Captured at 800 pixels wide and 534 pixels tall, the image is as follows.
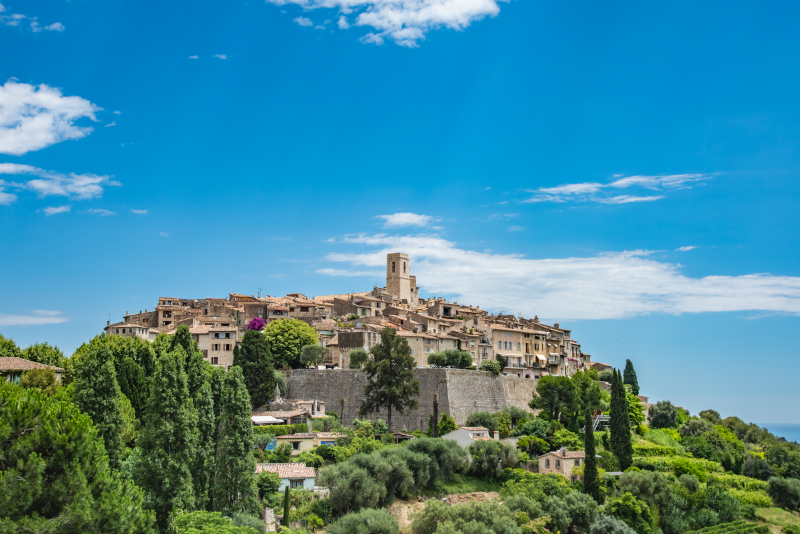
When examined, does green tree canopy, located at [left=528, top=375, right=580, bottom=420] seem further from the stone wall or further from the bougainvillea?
the bougainvillea

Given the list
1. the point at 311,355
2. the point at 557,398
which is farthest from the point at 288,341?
the point at 557,398

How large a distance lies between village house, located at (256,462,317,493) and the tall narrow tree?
10.9 m

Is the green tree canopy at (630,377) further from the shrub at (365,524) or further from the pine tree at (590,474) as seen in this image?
the shrub at (365,524)

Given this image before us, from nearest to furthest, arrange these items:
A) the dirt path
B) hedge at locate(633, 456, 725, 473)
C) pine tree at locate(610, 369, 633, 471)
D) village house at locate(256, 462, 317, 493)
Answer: village house at locate(256, 462, 317, 493) → the dirt path → hedge at locate(633, 456, 725, 473) → pine tree at locate(610, 369, 633, 471)

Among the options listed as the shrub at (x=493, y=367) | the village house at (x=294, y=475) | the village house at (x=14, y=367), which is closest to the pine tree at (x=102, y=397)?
the village house at (x=294, y=475)

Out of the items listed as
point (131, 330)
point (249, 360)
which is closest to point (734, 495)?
point (249, 360)

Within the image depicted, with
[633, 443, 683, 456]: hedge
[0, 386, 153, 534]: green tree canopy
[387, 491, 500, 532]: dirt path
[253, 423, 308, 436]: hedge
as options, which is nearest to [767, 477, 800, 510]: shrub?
[633, 443, 683, 456]: hedge

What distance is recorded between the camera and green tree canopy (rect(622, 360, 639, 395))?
71.2 m

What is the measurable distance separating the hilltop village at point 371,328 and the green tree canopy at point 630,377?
20.9ft

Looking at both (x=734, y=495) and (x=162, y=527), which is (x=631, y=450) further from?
(x=162, y=527)

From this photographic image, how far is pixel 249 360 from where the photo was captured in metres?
50.5

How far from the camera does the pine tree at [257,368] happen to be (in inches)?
1937

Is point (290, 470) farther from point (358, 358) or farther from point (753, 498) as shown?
point (753, 498)

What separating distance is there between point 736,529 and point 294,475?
2801 cm
